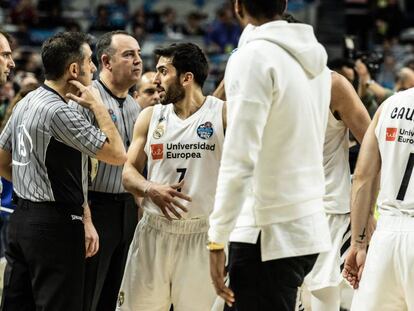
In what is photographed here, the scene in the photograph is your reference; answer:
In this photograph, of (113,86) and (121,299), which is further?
(113,86)

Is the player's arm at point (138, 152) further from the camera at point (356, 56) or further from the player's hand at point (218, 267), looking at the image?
the camera at point (356, 56)

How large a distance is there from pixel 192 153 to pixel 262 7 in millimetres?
1591

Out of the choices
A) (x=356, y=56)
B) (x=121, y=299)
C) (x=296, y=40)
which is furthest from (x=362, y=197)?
(x=356, y=56)

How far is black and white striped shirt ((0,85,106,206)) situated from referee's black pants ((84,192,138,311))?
2.35ft

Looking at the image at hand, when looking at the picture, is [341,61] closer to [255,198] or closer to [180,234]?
[180,234]

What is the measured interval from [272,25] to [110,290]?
9.40 ft

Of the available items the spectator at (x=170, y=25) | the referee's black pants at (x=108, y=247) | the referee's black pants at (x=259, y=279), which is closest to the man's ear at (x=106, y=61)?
the referee's black pants at (x=108, y=247)

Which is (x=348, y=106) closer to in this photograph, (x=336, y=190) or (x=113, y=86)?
(x=336, y=190)

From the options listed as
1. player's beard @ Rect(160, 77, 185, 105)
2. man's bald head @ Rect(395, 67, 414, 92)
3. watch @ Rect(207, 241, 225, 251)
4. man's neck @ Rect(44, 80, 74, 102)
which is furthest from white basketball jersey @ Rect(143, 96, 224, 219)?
man's bald head @ Rect(395, 67, 414, 92)

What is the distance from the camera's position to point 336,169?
5.68m

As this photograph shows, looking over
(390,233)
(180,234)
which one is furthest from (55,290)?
(390,233)

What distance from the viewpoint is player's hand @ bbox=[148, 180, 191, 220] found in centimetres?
500

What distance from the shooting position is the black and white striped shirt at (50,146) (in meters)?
4.95

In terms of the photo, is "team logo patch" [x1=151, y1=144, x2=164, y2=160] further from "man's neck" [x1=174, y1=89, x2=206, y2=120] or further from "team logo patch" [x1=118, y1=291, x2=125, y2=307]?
"team logo patch" [x1=118, y1=291, x2=125, y2=307]
